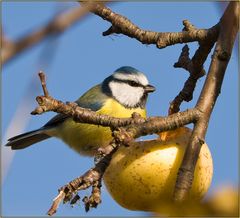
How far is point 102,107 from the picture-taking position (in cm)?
427

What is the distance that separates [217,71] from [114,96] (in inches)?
114

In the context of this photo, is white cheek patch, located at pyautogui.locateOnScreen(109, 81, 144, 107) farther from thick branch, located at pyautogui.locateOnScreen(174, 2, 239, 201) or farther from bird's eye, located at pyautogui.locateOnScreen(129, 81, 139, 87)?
thick branch, located at pyautogui.locateOnScreen(174, 2, 239, 201)

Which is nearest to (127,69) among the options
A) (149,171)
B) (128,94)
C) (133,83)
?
(133,83)

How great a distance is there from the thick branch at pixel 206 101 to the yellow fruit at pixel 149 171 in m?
0.22

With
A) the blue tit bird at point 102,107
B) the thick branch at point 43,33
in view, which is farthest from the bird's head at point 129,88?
the thick branch at point 43,33

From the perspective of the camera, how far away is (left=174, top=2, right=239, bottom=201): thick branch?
46.1 inches

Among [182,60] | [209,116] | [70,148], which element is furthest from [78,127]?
[209,116]

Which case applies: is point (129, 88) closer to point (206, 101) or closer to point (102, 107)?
point (102, 107)

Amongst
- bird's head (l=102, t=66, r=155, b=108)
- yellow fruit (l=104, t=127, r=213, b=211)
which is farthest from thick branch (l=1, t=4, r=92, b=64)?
bird's head (l=102, t=66, r=155, b=108)

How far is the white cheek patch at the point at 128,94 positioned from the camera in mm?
4422

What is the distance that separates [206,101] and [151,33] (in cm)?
68

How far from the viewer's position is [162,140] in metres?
1.68

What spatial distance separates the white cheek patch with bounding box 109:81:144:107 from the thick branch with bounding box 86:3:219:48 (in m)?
2.21

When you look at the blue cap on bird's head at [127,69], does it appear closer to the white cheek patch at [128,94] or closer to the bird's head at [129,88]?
the bird's head at [129,88]
